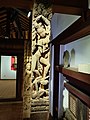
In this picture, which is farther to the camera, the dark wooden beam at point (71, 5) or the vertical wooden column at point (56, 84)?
the vertical wooden column at point (56, 84)

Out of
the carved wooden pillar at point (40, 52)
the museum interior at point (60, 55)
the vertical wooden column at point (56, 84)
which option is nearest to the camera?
the museum interior at point (60, 55)

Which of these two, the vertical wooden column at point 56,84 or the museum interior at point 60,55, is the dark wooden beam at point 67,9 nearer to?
the museum interior at point 60,55

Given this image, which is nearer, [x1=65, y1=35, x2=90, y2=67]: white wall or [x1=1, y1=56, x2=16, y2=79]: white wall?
[x1=65, y1=35, x2=90, y2=67]: white wall

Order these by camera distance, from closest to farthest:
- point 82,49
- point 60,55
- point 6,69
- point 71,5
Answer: point 71,5 → point 82,49 → point 60,55 → point 6,69

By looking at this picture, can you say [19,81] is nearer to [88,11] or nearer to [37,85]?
[37,85]

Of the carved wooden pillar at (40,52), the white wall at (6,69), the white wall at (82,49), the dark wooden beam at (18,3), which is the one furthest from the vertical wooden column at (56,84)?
the white wall at (6,69)

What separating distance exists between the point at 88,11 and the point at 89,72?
676 mm

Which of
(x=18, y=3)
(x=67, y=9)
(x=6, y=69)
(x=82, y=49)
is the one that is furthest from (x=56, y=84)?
(x=6, y=69)

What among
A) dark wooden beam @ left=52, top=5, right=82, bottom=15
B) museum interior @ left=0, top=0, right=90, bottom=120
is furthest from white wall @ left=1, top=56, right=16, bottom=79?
dark wooden beam @ left=52, top=5, right=82, bottom=15

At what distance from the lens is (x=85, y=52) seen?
2539 mm

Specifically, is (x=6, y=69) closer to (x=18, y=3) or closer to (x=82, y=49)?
(x=82, y=49)

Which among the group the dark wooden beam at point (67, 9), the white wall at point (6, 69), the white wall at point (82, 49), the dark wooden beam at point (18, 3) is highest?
the dark wooden beam at point (18, 3)

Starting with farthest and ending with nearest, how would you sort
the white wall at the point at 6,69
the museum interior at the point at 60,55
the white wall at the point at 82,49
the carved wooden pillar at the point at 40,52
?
1. the white wall at the point at 6,69
2. the white wall at the point at 82,49
3. the carved wooden pillar at the point at 40,52
4. the museum interior at the point at 60,55

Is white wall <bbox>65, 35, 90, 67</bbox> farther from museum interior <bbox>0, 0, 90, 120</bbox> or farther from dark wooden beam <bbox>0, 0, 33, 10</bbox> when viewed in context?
dark wooden beam <bbox>0, 0, 33, 10</bbox>
